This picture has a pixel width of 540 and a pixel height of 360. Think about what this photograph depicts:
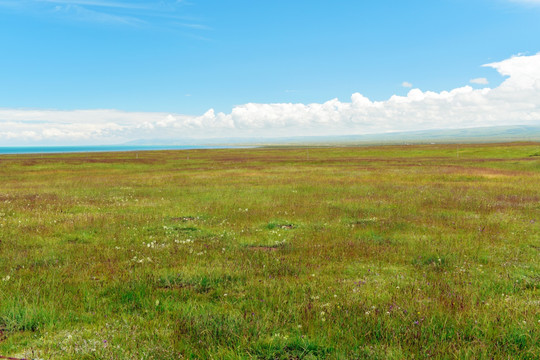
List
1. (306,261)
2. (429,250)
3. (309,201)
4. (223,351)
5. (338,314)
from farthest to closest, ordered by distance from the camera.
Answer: (309,201) → (429,250) → (306,261) → (338,314) → (223,351)

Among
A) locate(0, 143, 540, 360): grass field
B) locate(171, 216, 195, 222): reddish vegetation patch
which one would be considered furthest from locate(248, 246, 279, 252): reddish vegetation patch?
locate(171, 216, 195, 222): reddish vegetation patch

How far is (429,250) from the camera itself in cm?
1030

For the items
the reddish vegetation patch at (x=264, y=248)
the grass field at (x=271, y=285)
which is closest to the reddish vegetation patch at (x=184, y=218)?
the grass field at (x=271, y=285)

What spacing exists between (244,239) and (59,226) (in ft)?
26.7

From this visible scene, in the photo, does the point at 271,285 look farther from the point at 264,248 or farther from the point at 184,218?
the point at 184,218

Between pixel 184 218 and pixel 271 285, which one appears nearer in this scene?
pixel 271 285

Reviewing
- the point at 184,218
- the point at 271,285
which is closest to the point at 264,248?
the point at 271,285

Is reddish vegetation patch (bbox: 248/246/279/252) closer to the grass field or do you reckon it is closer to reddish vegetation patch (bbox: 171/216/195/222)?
the grass field

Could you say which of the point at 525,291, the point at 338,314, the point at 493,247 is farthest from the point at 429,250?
the point at 338,314

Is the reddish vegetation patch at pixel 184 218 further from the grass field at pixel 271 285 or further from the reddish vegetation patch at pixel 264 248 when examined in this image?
the reddish vegetation patch at pixel 264 248

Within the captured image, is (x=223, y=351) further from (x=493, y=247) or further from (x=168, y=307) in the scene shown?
(x=493, y=247)

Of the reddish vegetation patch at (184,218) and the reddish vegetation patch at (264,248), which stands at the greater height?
the reddish vegetation patch at (184,218)

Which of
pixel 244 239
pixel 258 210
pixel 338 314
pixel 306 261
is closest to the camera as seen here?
pixel 338 314

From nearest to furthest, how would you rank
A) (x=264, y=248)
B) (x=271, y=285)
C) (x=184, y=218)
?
(x=271, y=285)
(x=264, y=248)
(x=184, y=218)
